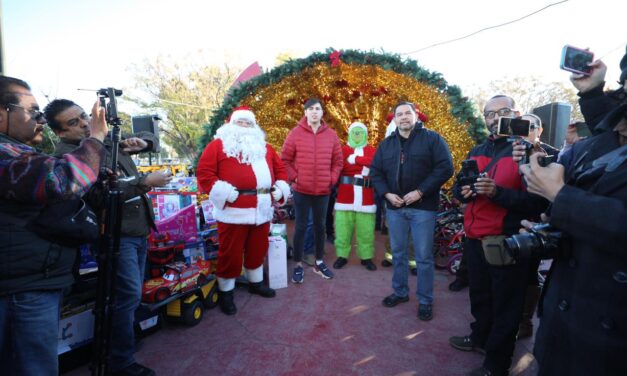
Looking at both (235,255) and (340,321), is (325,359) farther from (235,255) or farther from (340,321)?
(235,255)

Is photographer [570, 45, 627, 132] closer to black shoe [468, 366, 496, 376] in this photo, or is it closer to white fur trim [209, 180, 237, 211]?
black shoe [468, 366, 496, 376]

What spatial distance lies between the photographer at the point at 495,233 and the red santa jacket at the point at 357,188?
6.15ft

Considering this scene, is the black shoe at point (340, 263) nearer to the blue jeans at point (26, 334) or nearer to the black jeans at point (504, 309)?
the black jeans at point (504, 309)

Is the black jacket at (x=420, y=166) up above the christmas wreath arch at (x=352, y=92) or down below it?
below

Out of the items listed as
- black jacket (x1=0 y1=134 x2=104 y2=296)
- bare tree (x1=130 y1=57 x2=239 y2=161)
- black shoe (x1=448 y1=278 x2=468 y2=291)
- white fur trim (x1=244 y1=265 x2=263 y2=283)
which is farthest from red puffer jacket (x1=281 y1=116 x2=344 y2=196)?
bare tree (x1=130 y1=57 x2=239 y2=161)

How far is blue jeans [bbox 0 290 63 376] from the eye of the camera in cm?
132

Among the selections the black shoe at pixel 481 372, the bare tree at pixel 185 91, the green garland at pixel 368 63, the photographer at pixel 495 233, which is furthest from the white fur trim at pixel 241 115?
the bare tree at pixel 185 91

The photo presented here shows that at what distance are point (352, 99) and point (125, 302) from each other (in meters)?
4.62

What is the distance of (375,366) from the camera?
2.29 metres

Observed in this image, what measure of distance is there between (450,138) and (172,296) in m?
4.14

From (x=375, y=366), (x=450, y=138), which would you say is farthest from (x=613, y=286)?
(x=450, y=138)

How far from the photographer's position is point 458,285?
3578 mm

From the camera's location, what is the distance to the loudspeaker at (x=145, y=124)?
2.93m

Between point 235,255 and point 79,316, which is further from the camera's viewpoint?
point 235,255
